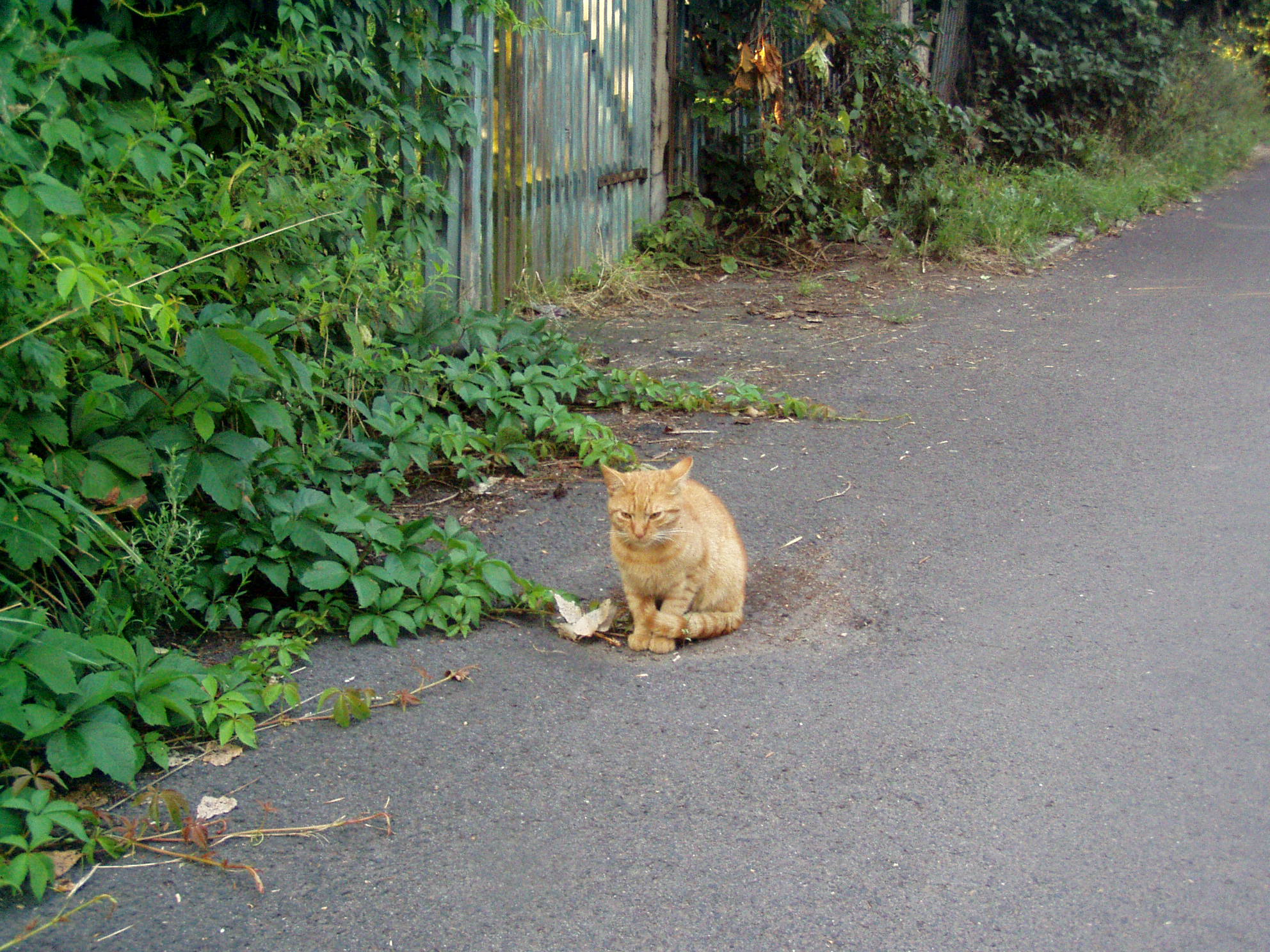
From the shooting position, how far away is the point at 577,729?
124 inches

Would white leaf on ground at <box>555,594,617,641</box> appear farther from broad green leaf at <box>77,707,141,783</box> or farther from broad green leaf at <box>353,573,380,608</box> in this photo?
broad green leaf at <box>77,707,141,783</box>

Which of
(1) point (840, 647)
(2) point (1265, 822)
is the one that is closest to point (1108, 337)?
(1) point (840, 647)

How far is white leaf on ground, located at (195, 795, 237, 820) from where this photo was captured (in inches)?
106

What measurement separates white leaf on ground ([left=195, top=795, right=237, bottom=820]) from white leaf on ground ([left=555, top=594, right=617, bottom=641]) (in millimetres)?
1269

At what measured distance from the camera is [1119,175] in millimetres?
13500

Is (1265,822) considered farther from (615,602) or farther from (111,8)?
(111,8)

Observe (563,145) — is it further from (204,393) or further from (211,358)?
(211,358)

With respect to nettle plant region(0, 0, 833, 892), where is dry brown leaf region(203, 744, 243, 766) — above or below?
below

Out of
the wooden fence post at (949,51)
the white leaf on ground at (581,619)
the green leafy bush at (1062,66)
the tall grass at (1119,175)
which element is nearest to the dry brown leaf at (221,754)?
the white leaf on ground at (581,619)

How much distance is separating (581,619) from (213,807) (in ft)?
4.49

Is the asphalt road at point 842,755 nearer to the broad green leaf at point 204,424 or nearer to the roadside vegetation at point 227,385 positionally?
the roadside vegetation at point 227,385

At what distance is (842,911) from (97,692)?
1.92 m

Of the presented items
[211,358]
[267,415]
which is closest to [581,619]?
[267,415]

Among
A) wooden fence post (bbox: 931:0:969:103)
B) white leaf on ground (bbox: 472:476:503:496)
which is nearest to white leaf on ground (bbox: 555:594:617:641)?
white leaf on ground (bbox: 472:476:503:496)
